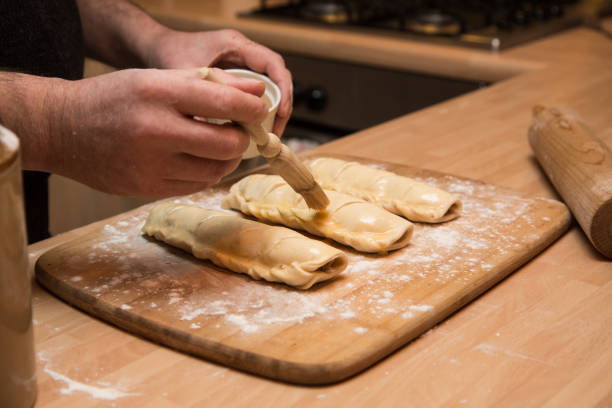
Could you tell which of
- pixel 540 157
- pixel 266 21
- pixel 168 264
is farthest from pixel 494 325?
pixel 266 21

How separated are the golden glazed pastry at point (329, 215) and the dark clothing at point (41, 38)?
0.44 meters

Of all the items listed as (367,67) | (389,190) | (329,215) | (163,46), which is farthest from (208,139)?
(367,67)

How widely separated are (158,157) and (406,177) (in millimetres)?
591

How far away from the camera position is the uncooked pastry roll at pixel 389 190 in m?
1.20

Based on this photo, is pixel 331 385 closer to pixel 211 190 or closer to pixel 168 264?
pixel 168 264

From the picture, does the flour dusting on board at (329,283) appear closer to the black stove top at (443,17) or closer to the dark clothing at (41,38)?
the dark clothing at (41,38)

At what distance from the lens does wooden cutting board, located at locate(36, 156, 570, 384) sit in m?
0.84

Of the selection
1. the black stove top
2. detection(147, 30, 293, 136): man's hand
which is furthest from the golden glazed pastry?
the black stove top

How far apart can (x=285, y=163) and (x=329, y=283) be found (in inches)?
7.6

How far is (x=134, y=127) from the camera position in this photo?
34.8 inches

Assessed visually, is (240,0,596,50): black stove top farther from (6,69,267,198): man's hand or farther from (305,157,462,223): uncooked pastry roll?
(6,69,267,198): man's hand

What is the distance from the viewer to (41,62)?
1357 mm

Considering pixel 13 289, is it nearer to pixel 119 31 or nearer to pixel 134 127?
pixel 134 127

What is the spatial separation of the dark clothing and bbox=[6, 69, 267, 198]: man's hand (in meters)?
0.41
